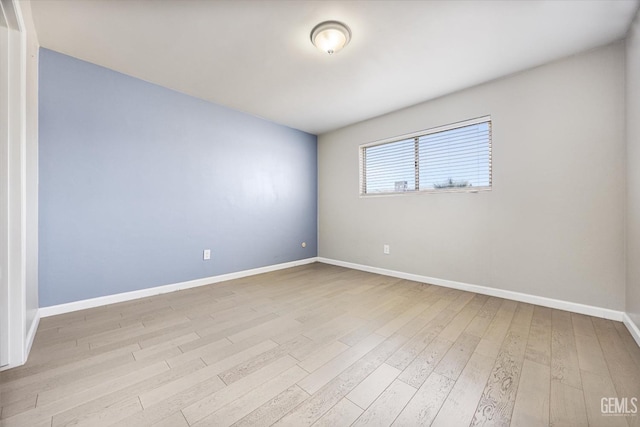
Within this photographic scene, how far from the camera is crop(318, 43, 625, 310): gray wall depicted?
209 cm

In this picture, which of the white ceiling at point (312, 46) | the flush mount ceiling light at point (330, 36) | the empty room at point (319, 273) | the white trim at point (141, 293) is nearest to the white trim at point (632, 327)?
the empty room at point (319, 273)

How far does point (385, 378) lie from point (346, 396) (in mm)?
270

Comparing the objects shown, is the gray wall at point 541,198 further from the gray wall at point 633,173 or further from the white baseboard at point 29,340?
the white baseboard at point 29,340

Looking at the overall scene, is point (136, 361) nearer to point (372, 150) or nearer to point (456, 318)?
point (456, 318)

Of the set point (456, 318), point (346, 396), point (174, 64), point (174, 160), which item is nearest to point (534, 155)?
point (456, 318)

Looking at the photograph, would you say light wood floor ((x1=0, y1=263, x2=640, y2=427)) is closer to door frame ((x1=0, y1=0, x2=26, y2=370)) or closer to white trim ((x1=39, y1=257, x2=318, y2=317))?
white trim ((x1=39, y1=257, x2=318, y2=317))

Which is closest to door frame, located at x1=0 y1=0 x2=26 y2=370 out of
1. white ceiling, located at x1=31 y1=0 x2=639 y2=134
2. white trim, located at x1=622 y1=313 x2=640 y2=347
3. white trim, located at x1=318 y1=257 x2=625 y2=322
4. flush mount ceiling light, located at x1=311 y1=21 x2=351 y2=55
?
white ceiling, located at x1=31 y1=0 x2=639 y2=134

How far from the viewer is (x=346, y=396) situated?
122 centimetres

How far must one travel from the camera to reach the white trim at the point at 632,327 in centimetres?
170

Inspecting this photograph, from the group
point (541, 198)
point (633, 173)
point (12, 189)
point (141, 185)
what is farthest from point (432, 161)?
point (12, 189)

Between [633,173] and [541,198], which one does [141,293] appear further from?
[633,173]

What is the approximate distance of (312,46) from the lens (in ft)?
6.89

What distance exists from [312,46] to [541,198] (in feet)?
8.54

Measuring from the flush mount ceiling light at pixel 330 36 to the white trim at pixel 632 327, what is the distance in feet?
9.99
